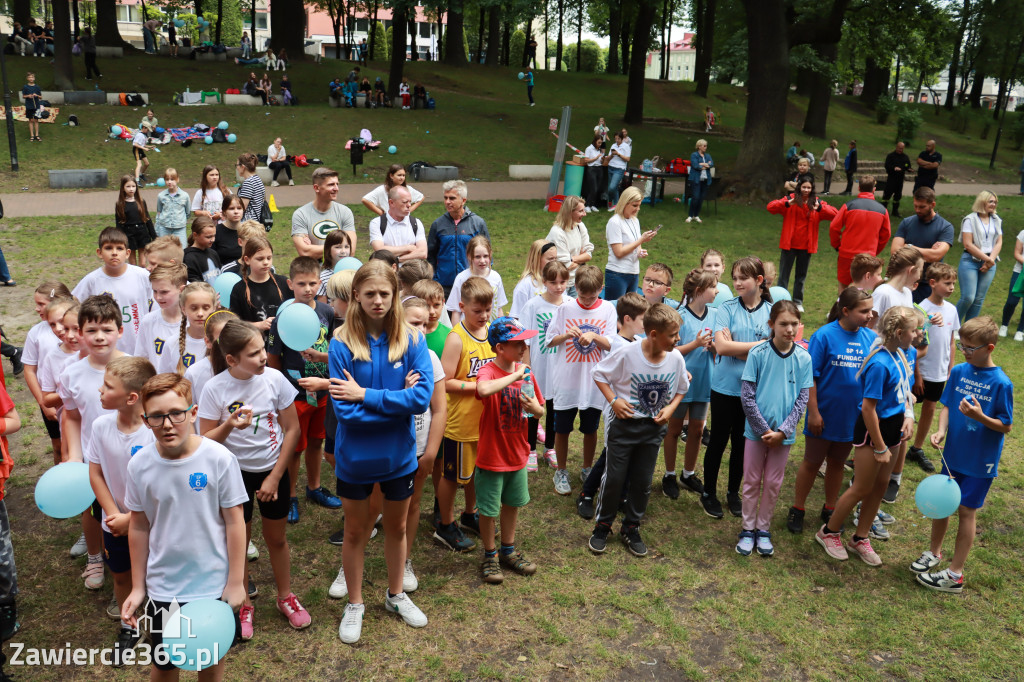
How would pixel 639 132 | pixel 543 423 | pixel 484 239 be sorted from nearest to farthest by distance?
pixel 484 239 < pixel 543 423 < pixel 639 132

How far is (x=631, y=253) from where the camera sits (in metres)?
8.06

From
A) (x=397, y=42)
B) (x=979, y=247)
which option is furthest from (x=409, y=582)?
(x=397, y=42)

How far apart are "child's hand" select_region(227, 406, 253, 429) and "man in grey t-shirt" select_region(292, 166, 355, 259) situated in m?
3.24

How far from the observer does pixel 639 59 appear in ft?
94.6

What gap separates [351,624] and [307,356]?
180 cm

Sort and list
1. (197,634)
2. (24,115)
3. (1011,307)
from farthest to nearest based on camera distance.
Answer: (24,115), (1011,307), (197,634)

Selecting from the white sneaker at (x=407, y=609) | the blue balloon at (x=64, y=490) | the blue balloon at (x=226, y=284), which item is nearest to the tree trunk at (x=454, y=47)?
the blue balloon at (x=226, y=284)

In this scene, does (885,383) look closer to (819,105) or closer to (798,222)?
(798,222)

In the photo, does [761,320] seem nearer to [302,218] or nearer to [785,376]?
[785,376]

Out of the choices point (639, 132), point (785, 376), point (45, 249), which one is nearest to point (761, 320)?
point (785, 376)

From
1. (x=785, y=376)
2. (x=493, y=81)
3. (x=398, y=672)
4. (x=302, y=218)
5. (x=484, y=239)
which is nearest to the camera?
(x=398, y=672)

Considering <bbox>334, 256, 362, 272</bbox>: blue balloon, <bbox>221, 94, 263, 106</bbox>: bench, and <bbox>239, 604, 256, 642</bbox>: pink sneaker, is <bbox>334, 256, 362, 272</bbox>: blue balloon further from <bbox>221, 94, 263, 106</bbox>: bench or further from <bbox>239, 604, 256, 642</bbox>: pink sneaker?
<bbox>221, 94, 263, 106</bbox>: bench

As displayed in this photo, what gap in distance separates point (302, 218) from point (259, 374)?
3.35 meters

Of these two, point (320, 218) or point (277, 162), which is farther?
point (277, 162)
